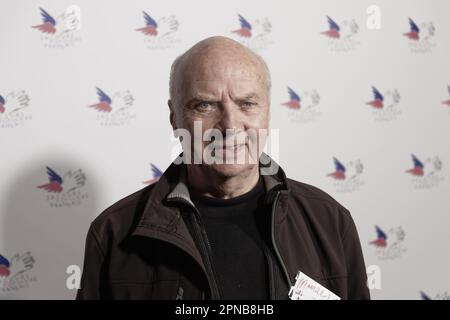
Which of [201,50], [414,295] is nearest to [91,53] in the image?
[201,50]

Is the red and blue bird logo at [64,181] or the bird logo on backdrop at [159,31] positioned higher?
the bird logo on backdrop at [159,31]

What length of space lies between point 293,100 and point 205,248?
108cm

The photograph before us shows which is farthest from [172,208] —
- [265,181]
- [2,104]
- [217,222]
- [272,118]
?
[2,104]

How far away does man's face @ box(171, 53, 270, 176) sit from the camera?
3.94 ft

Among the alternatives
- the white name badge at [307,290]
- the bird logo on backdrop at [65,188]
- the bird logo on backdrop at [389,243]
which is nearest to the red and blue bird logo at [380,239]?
the bird logo on backdrop at [389,243]

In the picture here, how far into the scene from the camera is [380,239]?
2129 mm

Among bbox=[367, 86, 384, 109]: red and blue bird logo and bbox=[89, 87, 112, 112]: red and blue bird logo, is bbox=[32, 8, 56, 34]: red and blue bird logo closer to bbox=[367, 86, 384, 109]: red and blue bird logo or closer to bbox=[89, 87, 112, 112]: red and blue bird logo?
bbox=[89, 87, 112, 112]: red and blue bird logo

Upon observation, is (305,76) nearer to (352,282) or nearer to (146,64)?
(146,64)

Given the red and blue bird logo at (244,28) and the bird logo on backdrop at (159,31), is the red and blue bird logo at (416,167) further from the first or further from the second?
the bird logo on backdrop at (159,31)

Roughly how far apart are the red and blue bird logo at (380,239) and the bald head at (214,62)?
1.17 meters

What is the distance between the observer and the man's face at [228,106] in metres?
1.20

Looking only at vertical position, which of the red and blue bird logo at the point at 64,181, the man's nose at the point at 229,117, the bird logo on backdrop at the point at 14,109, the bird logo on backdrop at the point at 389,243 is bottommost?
the bird logo on backdrop at the point at 389,243

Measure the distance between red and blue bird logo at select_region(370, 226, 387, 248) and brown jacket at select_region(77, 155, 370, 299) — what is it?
0.83m

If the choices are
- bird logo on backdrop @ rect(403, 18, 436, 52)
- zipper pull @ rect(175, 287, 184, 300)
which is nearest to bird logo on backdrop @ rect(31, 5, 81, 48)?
zipper pull @ rect(175, 287, 184, 300)
